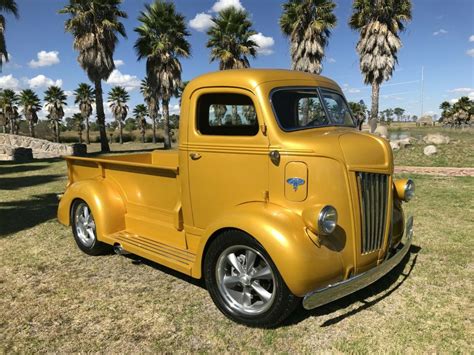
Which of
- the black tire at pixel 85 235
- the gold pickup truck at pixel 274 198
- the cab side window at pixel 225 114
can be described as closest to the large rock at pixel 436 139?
the gold pickup truck at pixel 274 198

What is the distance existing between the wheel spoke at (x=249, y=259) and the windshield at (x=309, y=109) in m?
1.10

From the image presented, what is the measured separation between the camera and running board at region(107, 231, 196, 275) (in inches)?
151

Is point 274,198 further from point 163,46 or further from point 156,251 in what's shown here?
point 163,46

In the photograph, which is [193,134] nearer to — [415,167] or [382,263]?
[382,263]

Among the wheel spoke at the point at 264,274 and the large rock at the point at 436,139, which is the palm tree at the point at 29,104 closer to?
the large rock at the point at 436,139

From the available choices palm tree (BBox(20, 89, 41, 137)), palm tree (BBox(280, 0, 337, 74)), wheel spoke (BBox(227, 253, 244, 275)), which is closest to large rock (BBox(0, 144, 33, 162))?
palm tree (BBox(280, 0, 337, 74))

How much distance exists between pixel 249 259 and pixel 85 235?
2925 millimetres

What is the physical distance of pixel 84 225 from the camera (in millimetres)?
5324

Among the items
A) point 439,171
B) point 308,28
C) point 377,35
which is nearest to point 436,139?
point 439,171

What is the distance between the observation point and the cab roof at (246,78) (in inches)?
142

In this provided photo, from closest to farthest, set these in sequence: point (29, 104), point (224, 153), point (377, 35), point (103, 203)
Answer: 1. point (224, 153)
2. point (103, 203)
3. point (377, 35)
4. point (29, 104)

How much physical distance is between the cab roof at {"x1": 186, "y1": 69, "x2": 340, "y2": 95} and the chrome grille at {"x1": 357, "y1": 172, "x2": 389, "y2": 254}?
118cm

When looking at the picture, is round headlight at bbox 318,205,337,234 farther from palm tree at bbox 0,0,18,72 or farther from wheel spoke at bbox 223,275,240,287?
palm tree at bbox 0,0,18,72

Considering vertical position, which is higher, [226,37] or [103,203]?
[226,37]
